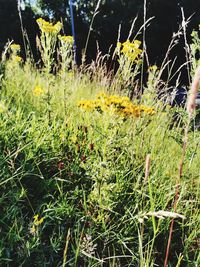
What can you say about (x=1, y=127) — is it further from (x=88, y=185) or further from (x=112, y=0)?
(x=112, y=0)

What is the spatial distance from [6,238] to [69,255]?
29cm

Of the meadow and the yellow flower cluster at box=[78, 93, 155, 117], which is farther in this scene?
the yellow flower cluster at box=[78, 93, 155, 117]

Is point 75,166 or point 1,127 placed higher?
point 1,127

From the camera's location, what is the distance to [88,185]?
6.86ft

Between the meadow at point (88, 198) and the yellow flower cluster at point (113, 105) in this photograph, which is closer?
the meadow at point (88, 198)

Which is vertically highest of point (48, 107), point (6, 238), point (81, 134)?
point (48, 107)

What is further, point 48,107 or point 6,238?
point 48,107

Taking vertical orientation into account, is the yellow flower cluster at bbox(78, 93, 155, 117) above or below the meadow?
above

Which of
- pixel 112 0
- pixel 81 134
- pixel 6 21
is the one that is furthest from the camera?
pixel 112 0

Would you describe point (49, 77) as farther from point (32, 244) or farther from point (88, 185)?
point (32, 244)

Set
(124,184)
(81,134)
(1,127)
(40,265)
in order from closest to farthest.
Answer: (40,265) → (124,184) → (1,127) → (81,134)

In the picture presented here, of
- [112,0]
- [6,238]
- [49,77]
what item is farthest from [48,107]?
[112,0]

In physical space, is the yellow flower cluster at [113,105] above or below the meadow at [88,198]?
above

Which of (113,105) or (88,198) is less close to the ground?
(113,105)
